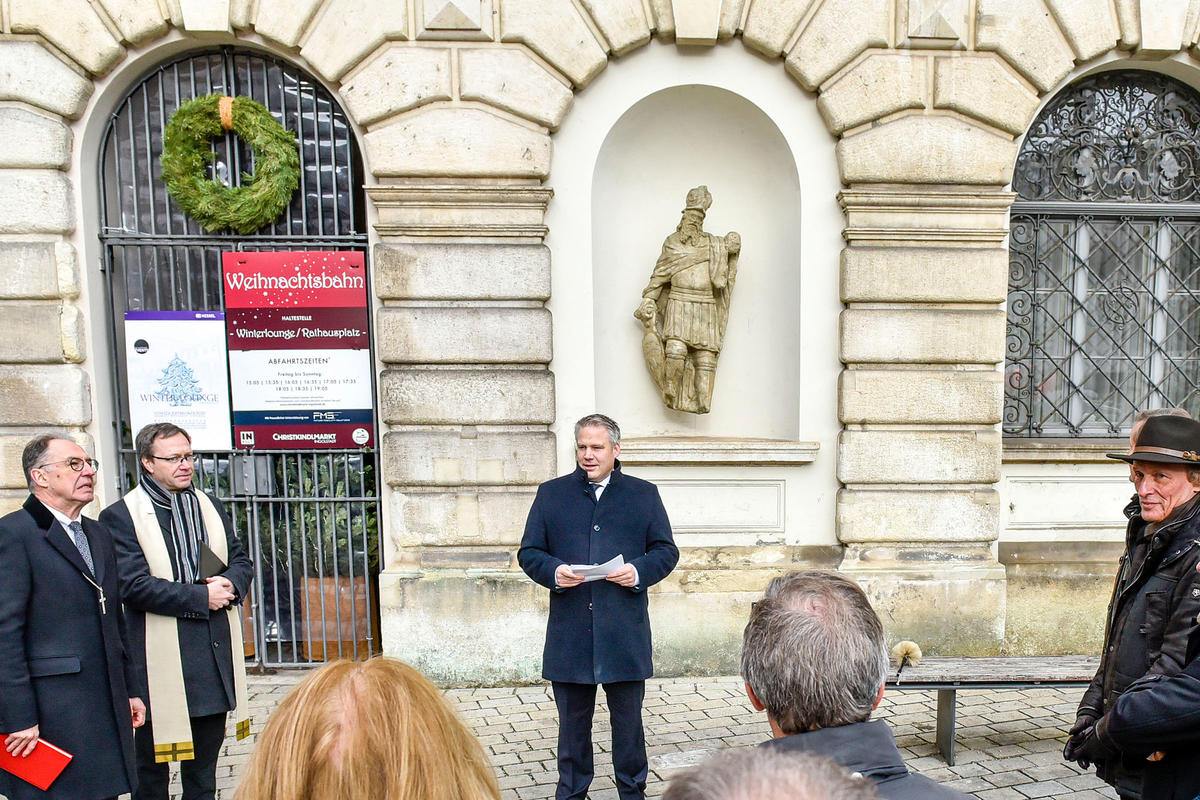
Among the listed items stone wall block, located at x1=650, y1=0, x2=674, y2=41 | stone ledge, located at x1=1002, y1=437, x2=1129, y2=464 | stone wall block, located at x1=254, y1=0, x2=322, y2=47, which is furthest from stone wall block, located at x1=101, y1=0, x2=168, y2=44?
stone ledge, located at x1=1002, y1=437, x2=1129, y2=464

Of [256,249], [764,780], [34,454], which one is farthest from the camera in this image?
[256,249]

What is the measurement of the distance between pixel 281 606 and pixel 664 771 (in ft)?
10.3

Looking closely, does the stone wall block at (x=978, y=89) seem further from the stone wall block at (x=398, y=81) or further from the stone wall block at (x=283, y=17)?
the stone wall block at (x=283, y=17)

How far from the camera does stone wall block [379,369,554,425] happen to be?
5.27 meters

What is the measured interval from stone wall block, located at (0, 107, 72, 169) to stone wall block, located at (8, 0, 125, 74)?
0.45 metres

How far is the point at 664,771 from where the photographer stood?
405 cm

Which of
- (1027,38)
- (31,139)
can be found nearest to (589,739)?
(31,139)

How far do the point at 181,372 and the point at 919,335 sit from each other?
5.11 meters

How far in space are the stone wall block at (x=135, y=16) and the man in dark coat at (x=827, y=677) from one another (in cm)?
553

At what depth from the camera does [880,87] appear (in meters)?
5.22

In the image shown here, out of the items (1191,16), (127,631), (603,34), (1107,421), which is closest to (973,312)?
(1107,421)

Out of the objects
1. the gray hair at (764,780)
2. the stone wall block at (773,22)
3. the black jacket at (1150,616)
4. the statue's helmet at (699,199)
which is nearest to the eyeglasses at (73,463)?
the gray hair at (764,780)

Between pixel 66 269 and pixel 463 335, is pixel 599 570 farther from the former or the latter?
pixel 66 269

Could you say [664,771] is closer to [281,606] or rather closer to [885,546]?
[885,546]
